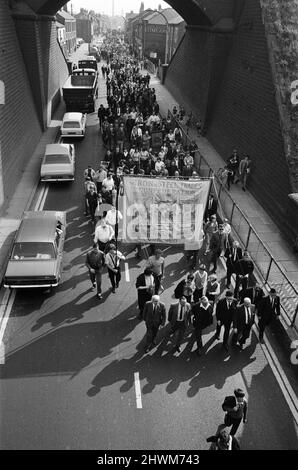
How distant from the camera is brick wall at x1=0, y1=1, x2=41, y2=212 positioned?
16.9 meters

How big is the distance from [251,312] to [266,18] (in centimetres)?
1539

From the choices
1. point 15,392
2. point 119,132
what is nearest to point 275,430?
point 15,392

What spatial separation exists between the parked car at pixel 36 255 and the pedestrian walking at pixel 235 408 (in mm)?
5613

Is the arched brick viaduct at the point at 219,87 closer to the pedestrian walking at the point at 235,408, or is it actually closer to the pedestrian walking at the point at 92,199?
the pedestrian walking at the point at 92,199

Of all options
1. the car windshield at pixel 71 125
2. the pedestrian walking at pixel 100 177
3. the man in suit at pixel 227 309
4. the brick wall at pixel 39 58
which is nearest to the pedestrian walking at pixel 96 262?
the man in suit at pixel 227 309

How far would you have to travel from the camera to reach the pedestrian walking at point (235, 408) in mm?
6867

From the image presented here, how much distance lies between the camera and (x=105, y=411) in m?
7.83

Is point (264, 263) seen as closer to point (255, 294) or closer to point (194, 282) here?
point (255, 294)

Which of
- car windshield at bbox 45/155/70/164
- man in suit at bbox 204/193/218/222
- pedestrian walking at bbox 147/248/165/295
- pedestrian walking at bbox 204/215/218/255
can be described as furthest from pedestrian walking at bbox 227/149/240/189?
pedestrian walking at bbox 147/248/165/295

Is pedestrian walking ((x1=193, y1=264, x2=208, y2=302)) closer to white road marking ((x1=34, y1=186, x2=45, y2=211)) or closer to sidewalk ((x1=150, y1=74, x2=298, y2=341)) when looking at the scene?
sidewalk ((x1=150, y1=74, x2=298, y2=341))

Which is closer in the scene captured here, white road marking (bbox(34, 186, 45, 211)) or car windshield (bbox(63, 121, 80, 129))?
white road marking (bbox(34, 186, 45, 211))

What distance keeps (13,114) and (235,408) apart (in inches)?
663

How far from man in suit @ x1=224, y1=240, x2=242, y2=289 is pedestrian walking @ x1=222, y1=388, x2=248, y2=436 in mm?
4881
